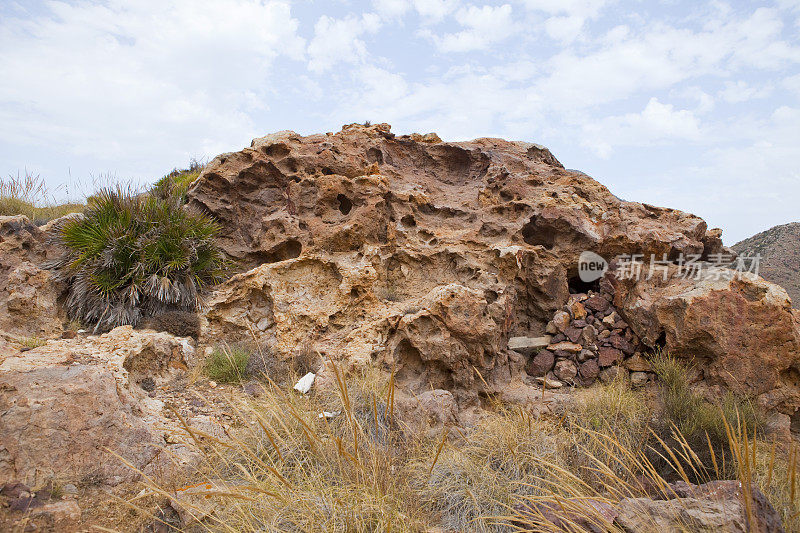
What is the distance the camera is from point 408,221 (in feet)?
22.5

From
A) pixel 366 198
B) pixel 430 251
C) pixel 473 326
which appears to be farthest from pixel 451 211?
pixel 473 326

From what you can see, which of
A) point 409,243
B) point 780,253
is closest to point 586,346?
point 409,243

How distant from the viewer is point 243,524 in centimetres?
225

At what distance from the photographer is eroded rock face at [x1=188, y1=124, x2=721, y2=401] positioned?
18.2 ft

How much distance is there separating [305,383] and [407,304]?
1.72 m

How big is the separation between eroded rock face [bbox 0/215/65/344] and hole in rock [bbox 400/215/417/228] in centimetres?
462

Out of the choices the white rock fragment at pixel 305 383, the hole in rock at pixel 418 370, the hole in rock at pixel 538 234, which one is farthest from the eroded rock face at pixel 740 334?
the white rock fragment at pixel 305 383

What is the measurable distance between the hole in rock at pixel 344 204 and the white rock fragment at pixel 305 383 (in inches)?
111

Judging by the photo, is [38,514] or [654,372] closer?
A: [38,514]

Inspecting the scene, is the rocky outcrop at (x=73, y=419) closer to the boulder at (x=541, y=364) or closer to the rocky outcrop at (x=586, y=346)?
the boulder at (x=541, y=364)

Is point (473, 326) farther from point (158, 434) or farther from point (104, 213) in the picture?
point (104, 213)

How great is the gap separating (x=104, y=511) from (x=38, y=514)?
1.16 feet

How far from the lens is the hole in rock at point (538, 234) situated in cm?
694

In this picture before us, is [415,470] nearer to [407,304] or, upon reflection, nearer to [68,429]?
[68,429]
